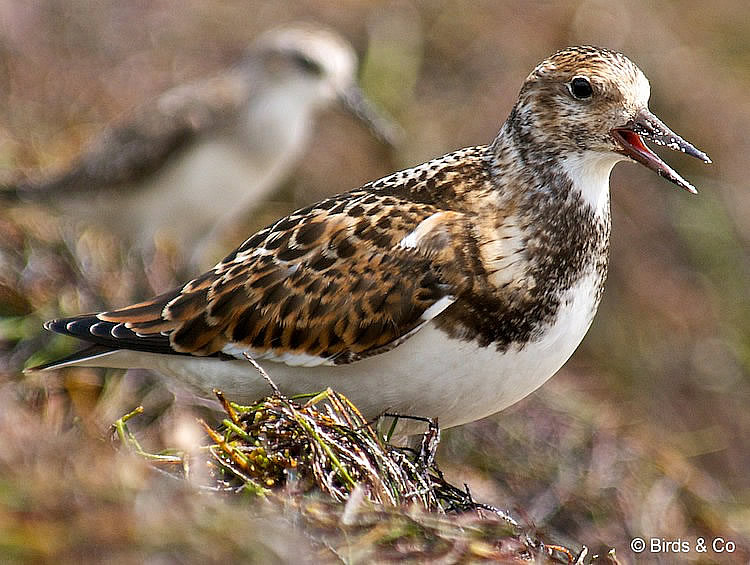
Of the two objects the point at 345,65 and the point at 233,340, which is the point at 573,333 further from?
the point at 345,65

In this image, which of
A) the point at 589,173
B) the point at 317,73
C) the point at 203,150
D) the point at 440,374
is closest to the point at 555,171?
the point at 589,173

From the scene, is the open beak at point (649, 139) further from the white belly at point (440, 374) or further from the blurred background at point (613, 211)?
the blurred background at point (613, 211)

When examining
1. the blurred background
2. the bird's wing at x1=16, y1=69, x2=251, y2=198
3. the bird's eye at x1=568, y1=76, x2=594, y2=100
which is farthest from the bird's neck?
the bird's wing at x1=16, y1=69, x2=251, y2=198

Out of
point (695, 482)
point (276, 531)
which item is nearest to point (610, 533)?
point (695, 482)

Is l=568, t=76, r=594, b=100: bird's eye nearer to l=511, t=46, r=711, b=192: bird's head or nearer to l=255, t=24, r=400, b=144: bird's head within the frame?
l=511, t=46, r=711, b=192: bird's head

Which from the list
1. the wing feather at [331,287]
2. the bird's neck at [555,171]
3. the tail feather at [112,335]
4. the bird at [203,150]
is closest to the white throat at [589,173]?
the bird's neck at [555,171]

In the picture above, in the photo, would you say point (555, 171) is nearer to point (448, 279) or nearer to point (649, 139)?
point (649, 139)
